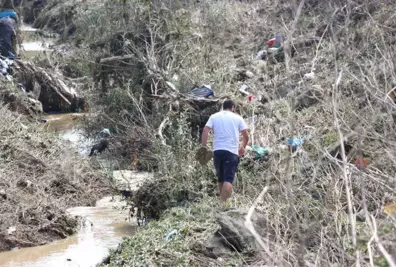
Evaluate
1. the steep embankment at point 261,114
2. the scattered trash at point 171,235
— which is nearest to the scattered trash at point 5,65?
the steep embankment at point 261,114

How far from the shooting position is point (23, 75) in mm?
17953

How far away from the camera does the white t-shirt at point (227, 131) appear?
8711 mm

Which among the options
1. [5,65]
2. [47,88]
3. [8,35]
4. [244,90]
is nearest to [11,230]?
[244,90]

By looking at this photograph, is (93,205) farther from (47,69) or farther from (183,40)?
(47,69)

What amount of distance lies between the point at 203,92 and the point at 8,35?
21.9 ft

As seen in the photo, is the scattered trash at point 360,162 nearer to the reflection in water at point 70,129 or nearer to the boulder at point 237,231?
the boulder at point 237,231

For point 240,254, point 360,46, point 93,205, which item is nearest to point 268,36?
point 360,46

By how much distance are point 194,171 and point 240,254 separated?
3.23 m

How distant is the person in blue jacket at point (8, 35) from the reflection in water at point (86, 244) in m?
7.65

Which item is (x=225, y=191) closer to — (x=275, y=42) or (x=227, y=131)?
(x=227, y=131)

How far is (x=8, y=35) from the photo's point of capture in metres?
17.6

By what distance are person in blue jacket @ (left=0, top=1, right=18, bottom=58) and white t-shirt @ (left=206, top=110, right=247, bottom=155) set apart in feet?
33.8

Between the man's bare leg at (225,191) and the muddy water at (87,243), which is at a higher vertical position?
the man's bare leg at (225,191)

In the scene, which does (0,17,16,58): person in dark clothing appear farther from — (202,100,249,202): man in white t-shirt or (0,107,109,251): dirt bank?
(202,100,249,202): man in white t-shirt
